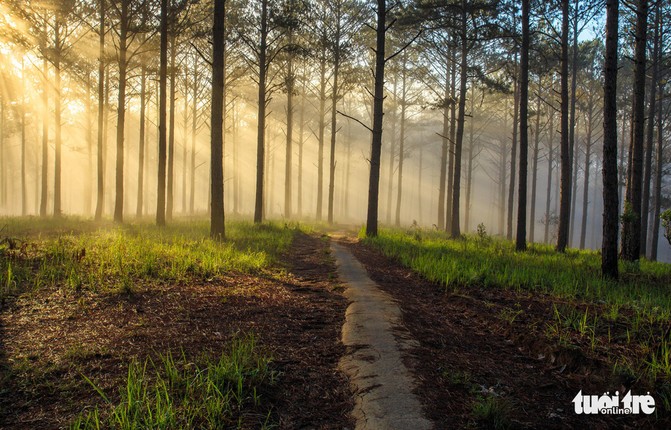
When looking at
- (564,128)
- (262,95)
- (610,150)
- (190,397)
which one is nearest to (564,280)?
(610,150)

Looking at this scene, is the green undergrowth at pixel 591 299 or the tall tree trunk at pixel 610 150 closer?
the green undergrowth at pixel 591 299

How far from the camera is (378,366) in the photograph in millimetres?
3014

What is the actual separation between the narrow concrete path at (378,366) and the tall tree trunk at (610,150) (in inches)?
189

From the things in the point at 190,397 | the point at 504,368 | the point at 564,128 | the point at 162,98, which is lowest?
the point at 504,368

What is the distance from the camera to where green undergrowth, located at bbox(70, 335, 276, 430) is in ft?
7.10

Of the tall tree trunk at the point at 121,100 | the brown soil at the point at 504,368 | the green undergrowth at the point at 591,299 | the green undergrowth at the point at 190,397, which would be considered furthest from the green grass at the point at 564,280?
the tall tree trunk at the point at 121,100

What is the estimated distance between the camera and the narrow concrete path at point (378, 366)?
2.31 m

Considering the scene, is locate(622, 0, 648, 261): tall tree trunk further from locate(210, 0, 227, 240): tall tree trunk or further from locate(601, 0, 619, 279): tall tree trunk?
locate(210, 0, 227, 240): tall tree trunk

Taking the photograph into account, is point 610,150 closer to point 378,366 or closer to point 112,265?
point 378,366

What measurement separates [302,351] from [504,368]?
1.78 m

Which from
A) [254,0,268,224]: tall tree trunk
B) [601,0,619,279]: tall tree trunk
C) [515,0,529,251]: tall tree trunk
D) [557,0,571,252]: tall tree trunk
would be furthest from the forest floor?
[254,0,268,224]: tall tree trunk

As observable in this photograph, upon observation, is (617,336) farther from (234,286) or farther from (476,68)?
(476,68)

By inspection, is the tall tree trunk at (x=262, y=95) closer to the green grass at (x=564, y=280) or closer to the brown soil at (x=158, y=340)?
the green grass at (x=564, y=280)

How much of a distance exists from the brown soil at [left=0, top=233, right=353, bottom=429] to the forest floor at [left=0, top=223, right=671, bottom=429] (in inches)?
0.5
